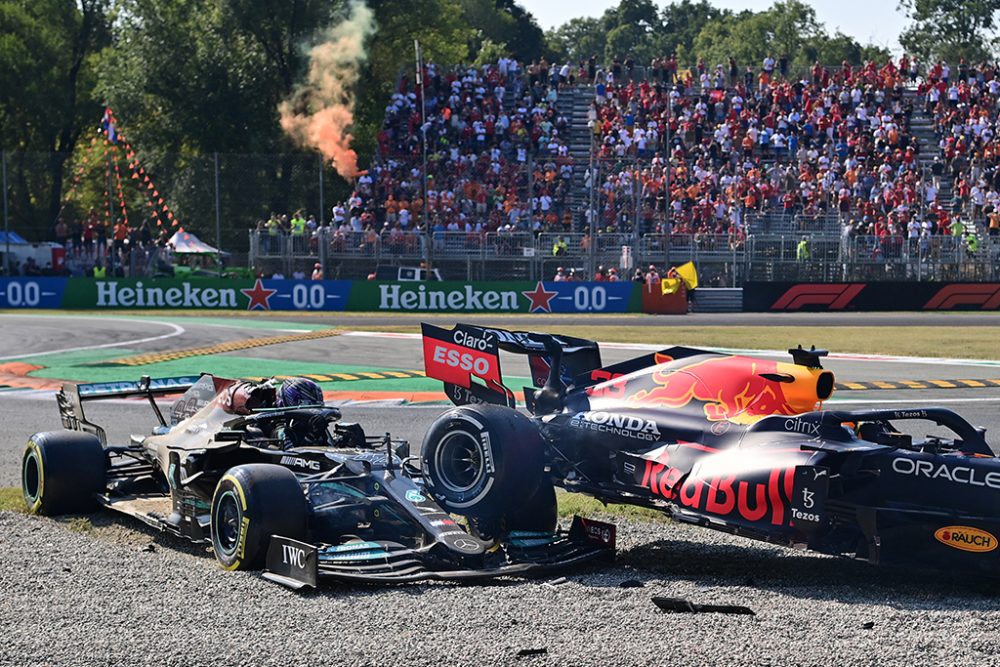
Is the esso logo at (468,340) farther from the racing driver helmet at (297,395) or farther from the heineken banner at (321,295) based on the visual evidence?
the heineken banner at (321,295)

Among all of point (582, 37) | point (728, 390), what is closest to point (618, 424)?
point (728, 390)

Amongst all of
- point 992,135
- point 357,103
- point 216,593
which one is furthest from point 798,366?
point 357,103

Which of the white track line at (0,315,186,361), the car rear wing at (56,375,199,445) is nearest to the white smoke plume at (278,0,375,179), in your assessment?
the white track line at (0,315,186,361)

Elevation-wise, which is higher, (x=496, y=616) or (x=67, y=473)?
(x=67, y=473)

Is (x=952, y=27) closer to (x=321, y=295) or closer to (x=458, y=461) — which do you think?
(x=321, y=295)

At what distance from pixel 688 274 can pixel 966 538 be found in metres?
29.7

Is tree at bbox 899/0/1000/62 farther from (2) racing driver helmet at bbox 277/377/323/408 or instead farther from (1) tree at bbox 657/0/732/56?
(2) racing driver helmet at bbox 277/377/323/408

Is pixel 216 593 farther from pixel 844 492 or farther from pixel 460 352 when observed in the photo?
pixel 844 492

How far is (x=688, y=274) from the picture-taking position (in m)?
36.8

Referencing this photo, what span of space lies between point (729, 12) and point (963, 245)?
404ft

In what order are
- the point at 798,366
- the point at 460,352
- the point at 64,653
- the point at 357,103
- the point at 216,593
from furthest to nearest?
the point at 357,103
the point at 460,352
the point at 798,366
the point at 216,593
the point at 64,653

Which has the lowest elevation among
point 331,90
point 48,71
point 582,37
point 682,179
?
point 682,179

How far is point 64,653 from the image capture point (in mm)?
6309

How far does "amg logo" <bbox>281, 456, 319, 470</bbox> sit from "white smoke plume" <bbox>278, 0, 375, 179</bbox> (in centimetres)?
3826
